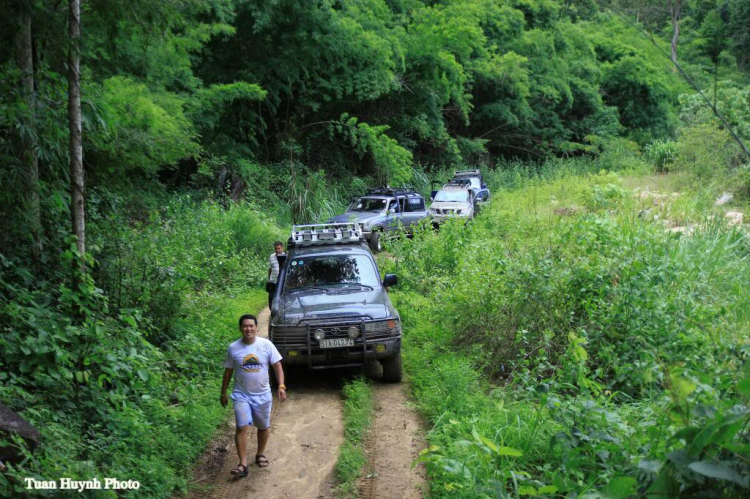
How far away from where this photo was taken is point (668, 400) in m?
3.42

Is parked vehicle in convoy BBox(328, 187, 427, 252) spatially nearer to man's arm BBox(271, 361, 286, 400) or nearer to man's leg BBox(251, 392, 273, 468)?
man's arm BBox(271, 361, 286, 400)

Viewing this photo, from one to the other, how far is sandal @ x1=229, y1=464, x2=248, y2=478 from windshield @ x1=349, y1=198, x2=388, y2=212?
46.7ft

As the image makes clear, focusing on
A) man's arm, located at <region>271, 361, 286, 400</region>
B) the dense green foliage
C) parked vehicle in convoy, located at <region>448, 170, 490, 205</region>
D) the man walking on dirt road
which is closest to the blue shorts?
the man walking on dirt road

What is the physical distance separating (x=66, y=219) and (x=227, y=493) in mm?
3783

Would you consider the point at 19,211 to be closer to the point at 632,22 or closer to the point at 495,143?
the point at 632,22

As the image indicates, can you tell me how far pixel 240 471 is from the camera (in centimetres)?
Answer: 554

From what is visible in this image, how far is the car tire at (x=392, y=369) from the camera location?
7.81 m

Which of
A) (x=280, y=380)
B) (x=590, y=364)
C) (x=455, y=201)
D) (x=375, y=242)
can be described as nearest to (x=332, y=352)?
(x=280, y=380)

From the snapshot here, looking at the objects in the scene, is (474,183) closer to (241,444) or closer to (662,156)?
(662,156)

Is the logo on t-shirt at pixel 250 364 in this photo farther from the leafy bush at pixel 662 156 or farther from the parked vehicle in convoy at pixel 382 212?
the leafy bush at pixel 662 156

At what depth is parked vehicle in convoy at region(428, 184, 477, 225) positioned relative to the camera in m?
22.2

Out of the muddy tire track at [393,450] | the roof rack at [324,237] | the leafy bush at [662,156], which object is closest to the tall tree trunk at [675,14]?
the muddy tire track at [393,450]

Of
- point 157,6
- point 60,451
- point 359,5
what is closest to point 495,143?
point 359,5

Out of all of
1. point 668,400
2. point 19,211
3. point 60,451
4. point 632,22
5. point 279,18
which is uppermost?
point 279,18
